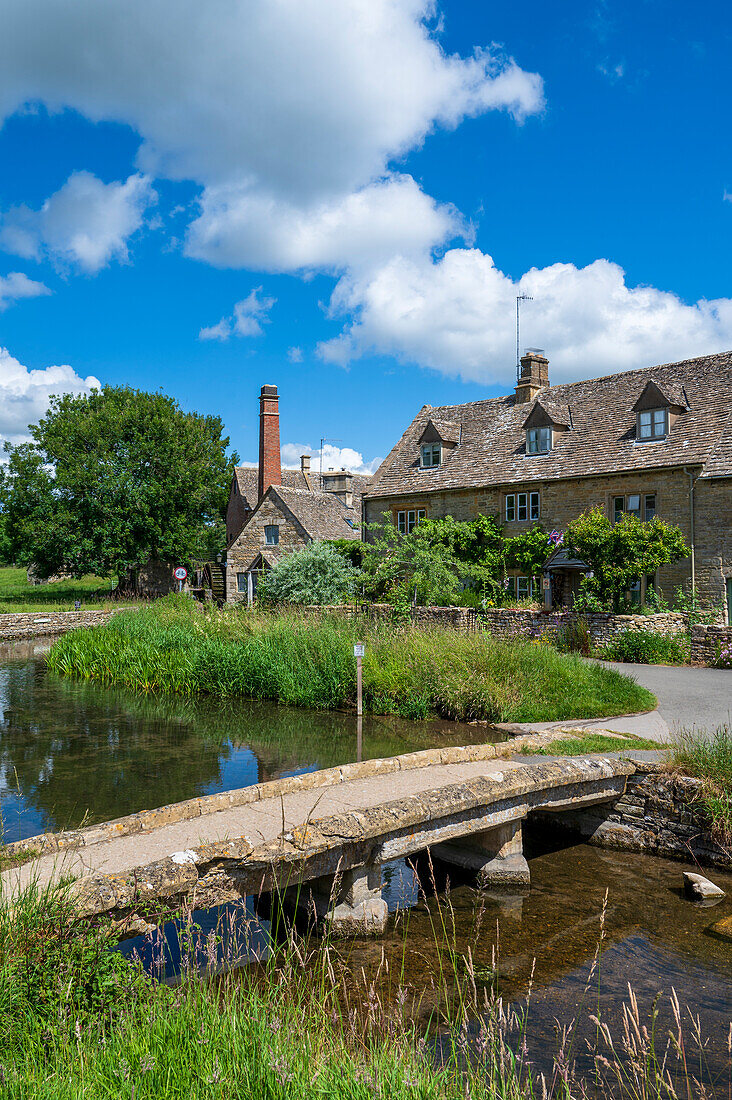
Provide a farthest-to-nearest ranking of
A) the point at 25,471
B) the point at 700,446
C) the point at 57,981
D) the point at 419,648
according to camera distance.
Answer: the point at 25,471
the point at 700,446
the point at 419,648
the point at 57,981

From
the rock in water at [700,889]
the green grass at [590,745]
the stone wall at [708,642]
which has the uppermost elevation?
the stone wall at [708,642]

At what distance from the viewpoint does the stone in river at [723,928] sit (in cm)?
712

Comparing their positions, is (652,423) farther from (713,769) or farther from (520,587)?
(713,769)

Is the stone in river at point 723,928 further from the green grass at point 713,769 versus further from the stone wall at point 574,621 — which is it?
the stone wall at point 574,621

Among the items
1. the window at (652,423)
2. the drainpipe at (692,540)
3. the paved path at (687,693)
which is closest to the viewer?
the paved path at (687,693)

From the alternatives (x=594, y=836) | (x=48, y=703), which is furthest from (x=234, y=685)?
(x=594, y=836)

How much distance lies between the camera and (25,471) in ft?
142

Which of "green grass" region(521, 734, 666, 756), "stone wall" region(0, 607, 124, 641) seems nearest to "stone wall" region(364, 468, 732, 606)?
"green grass" region(521, 734, 666, 756)

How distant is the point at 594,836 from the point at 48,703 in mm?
14393

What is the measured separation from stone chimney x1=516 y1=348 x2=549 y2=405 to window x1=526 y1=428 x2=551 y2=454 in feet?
10.4

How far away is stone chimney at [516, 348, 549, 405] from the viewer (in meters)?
32.9

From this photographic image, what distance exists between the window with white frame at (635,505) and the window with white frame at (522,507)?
124 inches

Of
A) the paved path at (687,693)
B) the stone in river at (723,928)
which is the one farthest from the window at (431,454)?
the stone in river at (723,928)

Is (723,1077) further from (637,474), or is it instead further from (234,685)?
(637,474)
